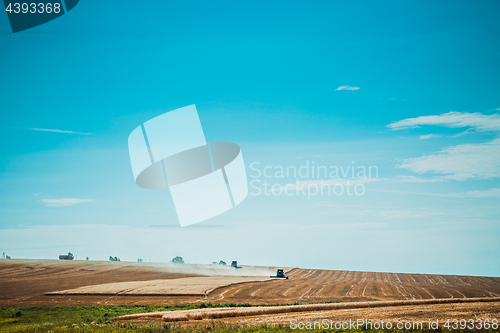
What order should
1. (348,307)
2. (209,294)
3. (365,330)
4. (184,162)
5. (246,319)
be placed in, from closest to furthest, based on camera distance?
1. (365,330)
2. (246,319)
3. (348,307)
4. (184,162)
5. (209,294)

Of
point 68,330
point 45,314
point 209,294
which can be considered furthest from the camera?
point 209,294

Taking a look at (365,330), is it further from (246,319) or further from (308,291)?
(308,291)

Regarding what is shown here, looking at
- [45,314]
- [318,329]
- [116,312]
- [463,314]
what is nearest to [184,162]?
[116,312]

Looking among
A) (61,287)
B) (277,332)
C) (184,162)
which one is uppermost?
(184,162)

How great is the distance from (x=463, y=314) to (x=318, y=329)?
11.5 m

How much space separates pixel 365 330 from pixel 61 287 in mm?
55567

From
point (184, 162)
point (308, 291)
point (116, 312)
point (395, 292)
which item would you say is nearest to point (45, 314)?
point (116, 312)

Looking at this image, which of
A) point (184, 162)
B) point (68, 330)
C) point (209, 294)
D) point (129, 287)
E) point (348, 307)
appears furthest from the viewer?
point (129, 287)

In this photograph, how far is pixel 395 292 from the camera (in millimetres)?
52438

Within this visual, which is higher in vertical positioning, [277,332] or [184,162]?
[184,162]

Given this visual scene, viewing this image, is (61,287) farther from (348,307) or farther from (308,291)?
(348,307)

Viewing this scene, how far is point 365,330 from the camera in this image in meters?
20.0

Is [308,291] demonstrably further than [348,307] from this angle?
Yes

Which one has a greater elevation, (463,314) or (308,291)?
(463,314)
